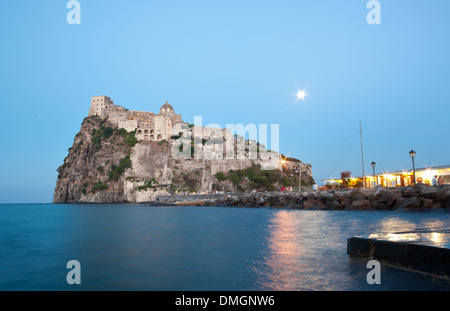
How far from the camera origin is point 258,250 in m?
6.77

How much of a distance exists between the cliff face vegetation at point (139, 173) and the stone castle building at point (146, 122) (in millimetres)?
1954

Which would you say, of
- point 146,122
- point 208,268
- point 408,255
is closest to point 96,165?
point 146,122

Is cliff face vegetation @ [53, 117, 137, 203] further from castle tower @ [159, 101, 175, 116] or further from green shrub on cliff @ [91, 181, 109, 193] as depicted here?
castle tower @ [159, 101, 175, 116]

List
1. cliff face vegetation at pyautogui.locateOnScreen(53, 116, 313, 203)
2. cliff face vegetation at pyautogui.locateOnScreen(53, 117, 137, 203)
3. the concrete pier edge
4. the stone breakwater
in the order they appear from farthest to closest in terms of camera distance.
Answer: cliff face vegetation at pyautogui.locateOnScreen(53, 117, 137, 203)
cliff face vegetation at pyautogui.locateOnScreen(53, 116, 313, 203)
the stone breakwater
the concrete pier edge

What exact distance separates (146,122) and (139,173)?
585 inches

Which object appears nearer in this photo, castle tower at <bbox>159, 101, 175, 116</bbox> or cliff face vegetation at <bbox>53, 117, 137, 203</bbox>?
cliff face vegetation at <bbox>53, 117, 137, 203</bbox>

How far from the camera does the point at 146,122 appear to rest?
73062 mm

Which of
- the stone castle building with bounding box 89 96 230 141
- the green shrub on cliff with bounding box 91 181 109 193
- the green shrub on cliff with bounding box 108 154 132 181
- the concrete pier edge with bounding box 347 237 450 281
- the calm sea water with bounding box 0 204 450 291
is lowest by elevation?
the calm sea water with bounding box 0 204 450 291

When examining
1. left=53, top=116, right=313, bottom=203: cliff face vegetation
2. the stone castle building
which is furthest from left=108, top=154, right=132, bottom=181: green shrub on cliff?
the stone castle building

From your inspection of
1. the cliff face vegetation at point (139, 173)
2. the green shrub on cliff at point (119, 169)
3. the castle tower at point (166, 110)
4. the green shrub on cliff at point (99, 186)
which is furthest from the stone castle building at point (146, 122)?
the green shrub on cliff at point (99, 186)

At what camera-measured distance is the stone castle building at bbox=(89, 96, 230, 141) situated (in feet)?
236

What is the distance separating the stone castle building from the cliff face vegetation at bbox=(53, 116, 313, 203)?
1.95m
